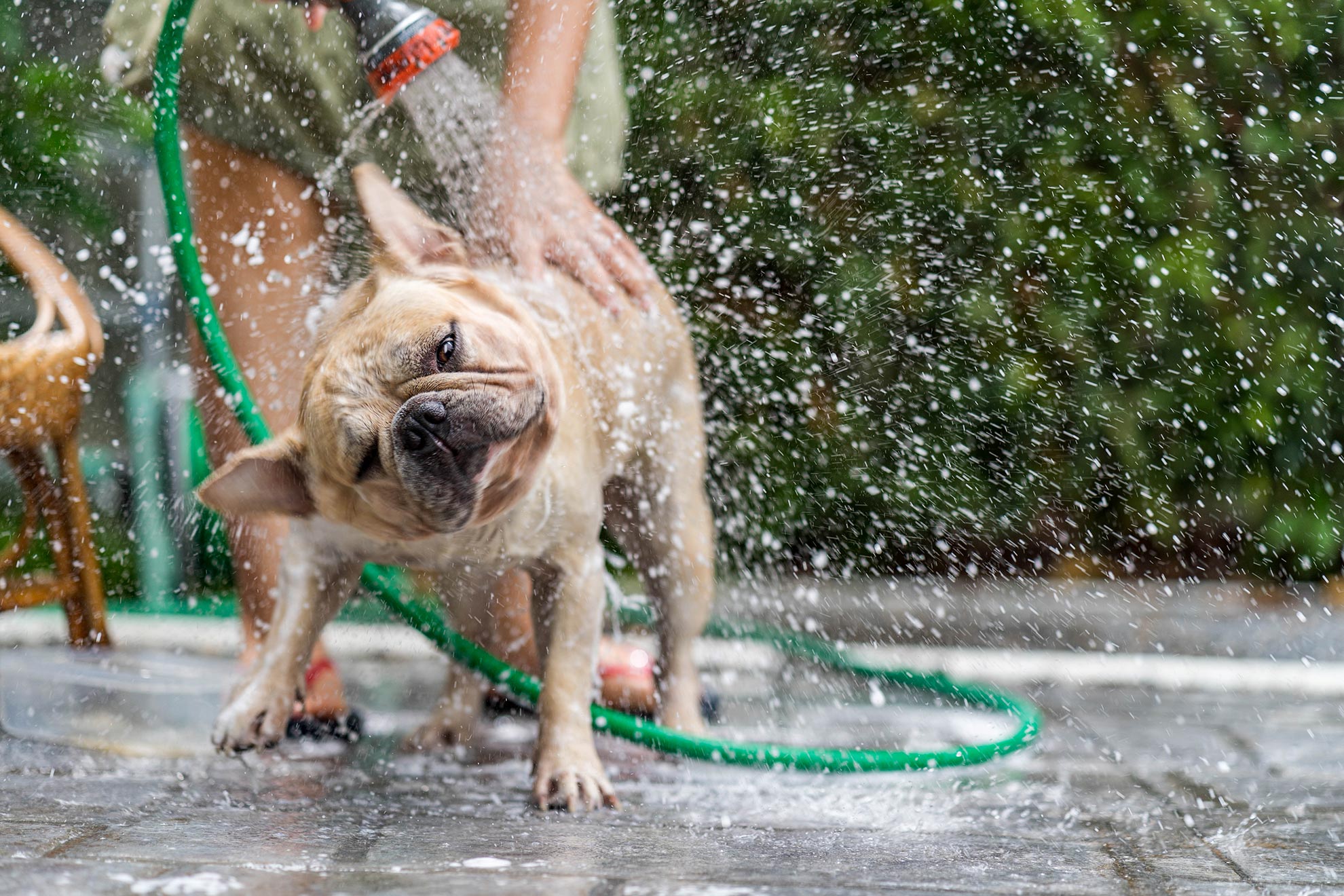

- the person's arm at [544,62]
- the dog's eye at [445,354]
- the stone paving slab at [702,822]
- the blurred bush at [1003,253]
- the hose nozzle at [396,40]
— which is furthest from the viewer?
the blurred bush at [1003,253]

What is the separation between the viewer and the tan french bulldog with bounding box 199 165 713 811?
2.00 meters

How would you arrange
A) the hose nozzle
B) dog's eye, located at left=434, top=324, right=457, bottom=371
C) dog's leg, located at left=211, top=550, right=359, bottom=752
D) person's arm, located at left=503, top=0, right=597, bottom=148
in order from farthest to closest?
1. person's arm, located at left=503, top=0, right=597, bottom=148
2. the hose nozzle
3. dog's leg, located at left=211, top=550, right=359, bottom=752
4. dog's eye, located at left=434, top=324, right=457, bottom=371

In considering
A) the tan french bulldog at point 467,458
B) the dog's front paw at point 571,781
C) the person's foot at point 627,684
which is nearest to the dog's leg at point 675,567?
the tan french bulldog at point 467,458

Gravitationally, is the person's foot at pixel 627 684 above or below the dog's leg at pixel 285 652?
below

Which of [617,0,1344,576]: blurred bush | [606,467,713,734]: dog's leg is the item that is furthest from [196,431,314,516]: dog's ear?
[617,0,1344,576]: blurred bush

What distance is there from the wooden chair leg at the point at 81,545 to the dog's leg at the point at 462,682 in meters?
0.89

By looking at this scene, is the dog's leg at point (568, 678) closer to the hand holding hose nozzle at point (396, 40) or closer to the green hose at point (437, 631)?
the green hose at point (437, 631)

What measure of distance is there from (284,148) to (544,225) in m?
0.68

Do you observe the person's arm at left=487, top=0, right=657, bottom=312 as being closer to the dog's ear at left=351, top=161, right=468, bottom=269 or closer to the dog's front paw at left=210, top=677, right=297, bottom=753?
the dog's ear at left=351, top=161, right=468, bottom=269

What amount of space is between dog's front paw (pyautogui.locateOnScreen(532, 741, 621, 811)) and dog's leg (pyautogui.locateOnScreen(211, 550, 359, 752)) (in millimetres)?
469

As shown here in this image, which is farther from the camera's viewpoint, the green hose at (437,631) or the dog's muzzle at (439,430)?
the green hose at (437,631)

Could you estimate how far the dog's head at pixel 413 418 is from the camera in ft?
6.40

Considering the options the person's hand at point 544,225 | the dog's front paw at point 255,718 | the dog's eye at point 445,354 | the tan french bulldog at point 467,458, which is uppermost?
the person's hand at point 544,225

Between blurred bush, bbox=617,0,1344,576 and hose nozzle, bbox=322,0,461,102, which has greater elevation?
hose nozzle, bbox=322,0,461,102
